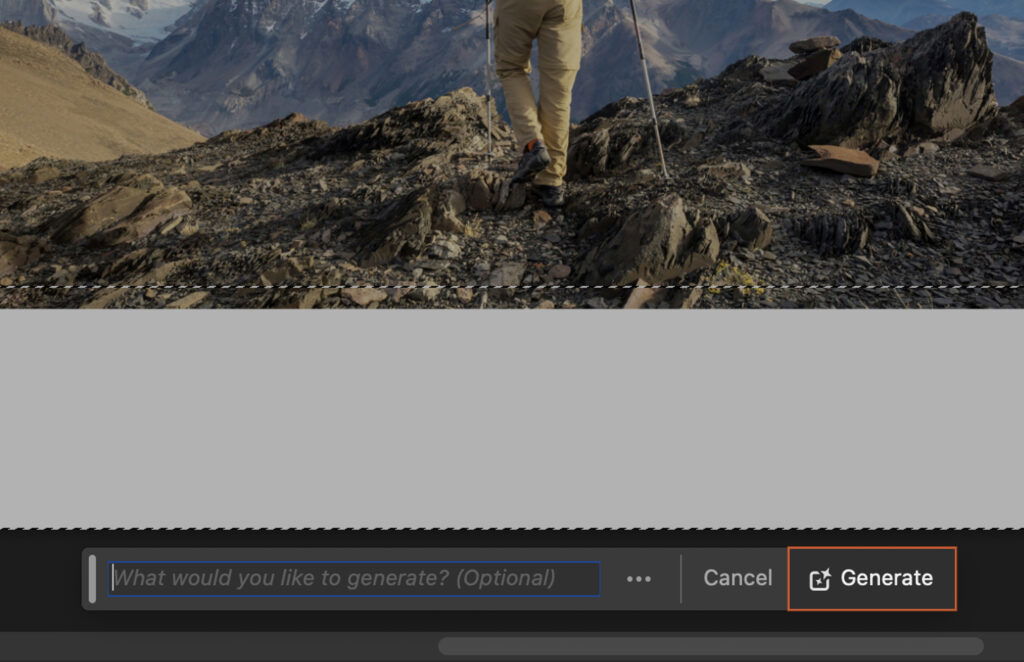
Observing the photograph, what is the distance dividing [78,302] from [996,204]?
32.1ft

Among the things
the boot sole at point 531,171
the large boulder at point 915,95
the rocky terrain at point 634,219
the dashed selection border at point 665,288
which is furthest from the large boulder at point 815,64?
the dashed selection border at point 665,288

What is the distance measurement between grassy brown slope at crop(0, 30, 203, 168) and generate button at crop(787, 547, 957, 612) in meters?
46.6

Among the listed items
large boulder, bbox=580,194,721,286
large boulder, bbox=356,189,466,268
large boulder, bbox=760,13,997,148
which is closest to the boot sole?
large boulder, bbox=356,189,466,268

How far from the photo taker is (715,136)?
33.9 ft

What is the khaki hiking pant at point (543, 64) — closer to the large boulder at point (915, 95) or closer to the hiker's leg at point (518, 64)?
the hiker's leg at point (518, 64)

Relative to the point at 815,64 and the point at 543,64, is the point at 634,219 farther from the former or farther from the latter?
the point at 815,64

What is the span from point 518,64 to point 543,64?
0.33 m

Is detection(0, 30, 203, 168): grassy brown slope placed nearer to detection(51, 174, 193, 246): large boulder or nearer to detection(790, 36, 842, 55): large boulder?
detection(51, 174, 193, 246): large boulder

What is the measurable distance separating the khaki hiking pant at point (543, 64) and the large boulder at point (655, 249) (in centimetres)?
214

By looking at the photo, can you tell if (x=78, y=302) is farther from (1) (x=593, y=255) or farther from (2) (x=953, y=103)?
(2) (x=953, y=103)

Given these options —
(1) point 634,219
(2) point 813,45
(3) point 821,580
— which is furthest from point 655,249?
(2) point 813,45

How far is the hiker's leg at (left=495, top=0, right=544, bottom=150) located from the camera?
7.22m

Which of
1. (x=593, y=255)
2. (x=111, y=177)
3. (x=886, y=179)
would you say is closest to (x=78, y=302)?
(x=593, y=255)

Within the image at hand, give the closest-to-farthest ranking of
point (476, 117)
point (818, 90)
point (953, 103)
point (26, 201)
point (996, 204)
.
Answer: point (996, 204) → point (953, 103) → point (818, 90) → point (26, 201) → point (476, 117)
